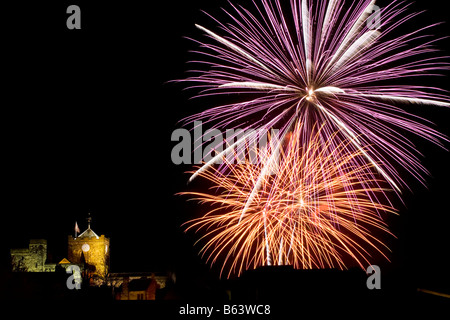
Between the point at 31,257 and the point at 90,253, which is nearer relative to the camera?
the point at 31,257

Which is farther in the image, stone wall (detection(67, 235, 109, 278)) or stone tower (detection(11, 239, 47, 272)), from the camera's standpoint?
stone wall (detection(67, 235, 109, 278))

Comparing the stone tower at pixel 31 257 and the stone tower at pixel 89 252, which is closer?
the stone tower at pixel 31 257

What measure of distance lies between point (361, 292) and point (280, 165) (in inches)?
239

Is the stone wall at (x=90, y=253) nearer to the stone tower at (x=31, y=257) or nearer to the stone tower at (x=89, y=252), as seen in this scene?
the stone tower at (x=89, y=252)

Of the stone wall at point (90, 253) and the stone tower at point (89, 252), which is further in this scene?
the stone wall at point (90, 253)

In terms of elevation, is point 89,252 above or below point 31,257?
above

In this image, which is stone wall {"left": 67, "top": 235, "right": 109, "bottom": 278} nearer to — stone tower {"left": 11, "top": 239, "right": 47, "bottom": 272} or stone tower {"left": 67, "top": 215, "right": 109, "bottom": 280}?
stone tower {"left": 67, "top": 215, "right": 109, "bottom": 280}

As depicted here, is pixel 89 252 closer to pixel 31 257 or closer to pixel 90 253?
pixel 90 253

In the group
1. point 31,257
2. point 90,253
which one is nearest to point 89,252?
point 90,253

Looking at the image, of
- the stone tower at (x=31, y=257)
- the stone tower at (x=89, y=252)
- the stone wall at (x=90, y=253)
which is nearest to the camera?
the stone tower at (x=31, y=257)

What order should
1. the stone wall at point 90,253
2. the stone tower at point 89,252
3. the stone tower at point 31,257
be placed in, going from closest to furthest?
the stone tower at point 31,257 < the stone tower at point 89,252 < the stone wall at point 90,253

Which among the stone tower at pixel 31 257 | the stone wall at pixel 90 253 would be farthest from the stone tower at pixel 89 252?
the stone tower at pixel 31 257

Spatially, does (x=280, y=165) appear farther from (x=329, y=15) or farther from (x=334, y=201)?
(x=329, y=15)

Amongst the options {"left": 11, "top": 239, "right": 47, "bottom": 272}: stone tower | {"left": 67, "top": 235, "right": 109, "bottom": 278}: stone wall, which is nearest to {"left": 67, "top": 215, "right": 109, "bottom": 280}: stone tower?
{"left": 67, "top": 235, "right": 109, "bottom": 278}: stone wall
